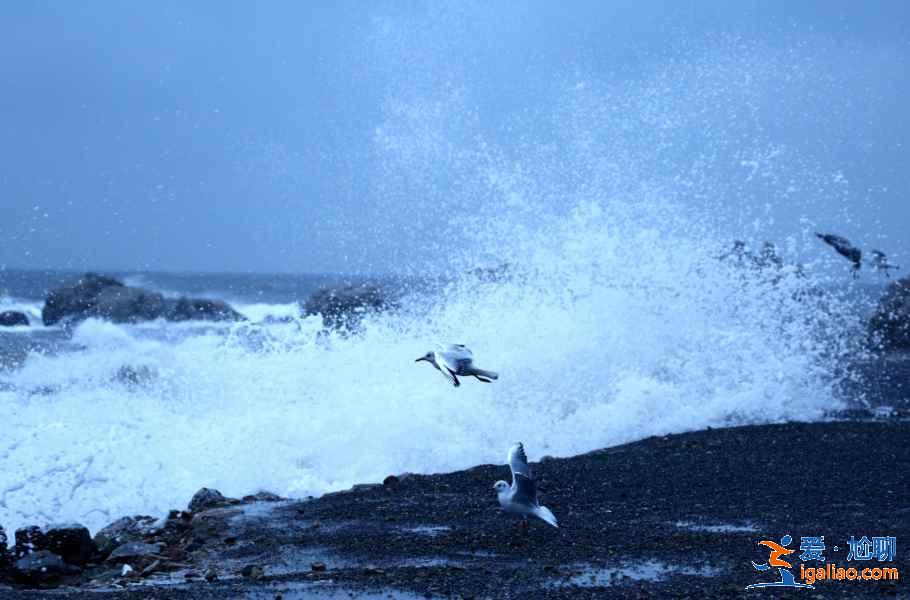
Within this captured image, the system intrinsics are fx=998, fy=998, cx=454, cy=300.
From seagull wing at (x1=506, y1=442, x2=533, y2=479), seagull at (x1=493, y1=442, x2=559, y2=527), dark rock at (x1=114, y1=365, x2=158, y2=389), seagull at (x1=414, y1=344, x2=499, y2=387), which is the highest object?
dark rock at (x1=114, y1=365, x2=158, y2=389)

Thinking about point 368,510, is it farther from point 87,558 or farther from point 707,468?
point 707,468

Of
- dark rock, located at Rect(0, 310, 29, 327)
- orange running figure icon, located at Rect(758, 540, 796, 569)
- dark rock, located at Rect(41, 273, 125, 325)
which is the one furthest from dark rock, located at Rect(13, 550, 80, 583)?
dark rock, located at Rect(0, 310, 29, 327)

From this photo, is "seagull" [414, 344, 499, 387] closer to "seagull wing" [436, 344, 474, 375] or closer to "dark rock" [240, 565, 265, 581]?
"seagull wing" [436, 344, 474, 375]

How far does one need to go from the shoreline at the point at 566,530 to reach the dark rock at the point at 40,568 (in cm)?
16

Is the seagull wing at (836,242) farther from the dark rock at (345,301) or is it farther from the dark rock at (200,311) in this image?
the dark rock at (200,311)

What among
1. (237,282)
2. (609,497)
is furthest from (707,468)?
(237,282)

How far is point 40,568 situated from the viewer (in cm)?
768

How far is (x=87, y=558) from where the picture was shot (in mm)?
8078

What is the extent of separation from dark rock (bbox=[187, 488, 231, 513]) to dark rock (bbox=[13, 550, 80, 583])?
7.29 feet

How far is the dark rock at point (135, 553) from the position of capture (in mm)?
7879

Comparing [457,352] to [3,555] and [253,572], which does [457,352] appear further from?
[3,555]

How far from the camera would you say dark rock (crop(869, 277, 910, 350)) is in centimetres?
2800

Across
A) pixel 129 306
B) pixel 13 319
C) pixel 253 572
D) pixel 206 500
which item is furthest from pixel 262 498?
pixel 13 319

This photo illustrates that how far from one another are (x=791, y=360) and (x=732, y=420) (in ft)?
8.15
